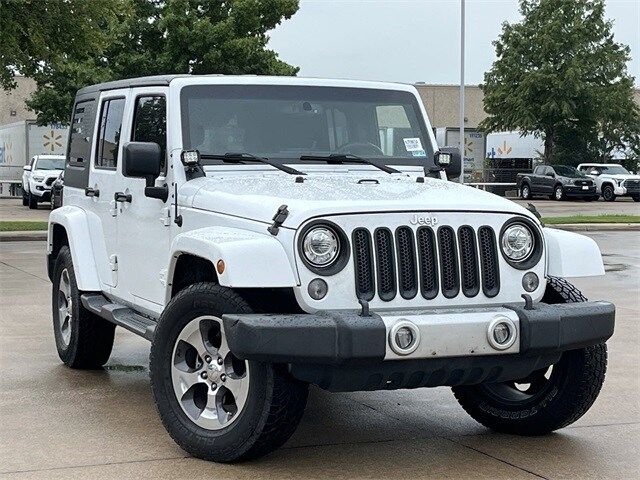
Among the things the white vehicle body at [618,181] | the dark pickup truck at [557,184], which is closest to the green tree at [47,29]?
the dark pickup truck at [557,184]

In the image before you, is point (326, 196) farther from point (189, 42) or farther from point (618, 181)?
point (618, 181)

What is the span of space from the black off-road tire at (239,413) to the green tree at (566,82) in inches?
1980

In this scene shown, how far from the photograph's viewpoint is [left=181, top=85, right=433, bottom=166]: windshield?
6.91m

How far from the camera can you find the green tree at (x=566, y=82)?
2170 inches

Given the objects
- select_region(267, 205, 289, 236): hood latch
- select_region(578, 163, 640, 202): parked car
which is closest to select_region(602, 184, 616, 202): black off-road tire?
select_region(578, 163, 640, 202): parked car

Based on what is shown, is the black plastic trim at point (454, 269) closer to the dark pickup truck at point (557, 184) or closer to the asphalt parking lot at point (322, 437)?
the asphalt parking lot at point (322, 437)

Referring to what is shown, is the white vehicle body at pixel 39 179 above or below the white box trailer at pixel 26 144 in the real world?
below

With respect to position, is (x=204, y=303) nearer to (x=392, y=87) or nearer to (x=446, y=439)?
(x=446, y=439)

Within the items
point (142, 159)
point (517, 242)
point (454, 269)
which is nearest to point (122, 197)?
point (142, 159)

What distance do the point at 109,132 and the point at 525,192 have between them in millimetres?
42648

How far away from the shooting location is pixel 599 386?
615 cm

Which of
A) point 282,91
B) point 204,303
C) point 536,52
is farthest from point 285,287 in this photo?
point 536,52

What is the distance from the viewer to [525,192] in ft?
162

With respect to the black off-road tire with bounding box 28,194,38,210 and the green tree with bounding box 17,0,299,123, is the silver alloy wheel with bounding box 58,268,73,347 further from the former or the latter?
the green tree with bounding box 17,0,299,123
